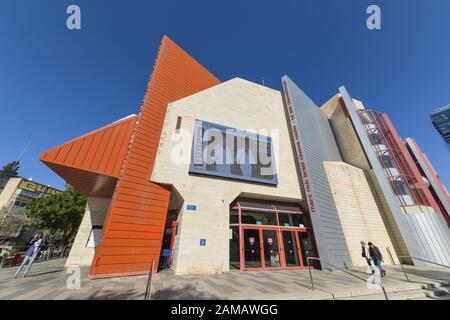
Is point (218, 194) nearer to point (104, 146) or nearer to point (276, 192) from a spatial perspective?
point (276, 192)

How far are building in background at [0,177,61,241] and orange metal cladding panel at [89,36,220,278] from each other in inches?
1177

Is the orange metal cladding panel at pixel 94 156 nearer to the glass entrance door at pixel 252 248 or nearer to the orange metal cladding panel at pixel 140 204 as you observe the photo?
the orange metal cladding panel at pixel 140 204

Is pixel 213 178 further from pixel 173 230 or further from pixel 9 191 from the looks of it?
pixel 9 191

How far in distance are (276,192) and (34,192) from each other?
48564mm

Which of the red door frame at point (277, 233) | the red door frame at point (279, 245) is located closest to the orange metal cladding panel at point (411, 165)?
the red door frame at point (277, 233)

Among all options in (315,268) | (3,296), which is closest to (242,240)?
(315,268)

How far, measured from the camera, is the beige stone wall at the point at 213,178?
899cm

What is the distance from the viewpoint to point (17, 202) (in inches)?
1275

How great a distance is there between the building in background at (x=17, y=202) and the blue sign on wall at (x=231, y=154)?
3148cm

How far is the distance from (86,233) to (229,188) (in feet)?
32.6

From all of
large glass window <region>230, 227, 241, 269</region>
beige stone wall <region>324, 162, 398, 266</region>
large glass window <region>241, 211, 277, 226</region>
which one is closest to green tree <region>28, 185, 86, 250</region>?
large glass window <region>230, 227, 241, 269</region>

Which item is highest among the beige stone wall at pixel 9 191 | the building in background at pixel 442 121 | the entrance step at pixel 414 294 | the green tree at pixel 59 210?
the building in background at pixel 442 121

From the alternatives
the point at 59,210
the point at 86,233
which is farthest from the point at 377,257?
the point at 59,210

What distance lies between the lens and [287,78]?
16.7 meters
